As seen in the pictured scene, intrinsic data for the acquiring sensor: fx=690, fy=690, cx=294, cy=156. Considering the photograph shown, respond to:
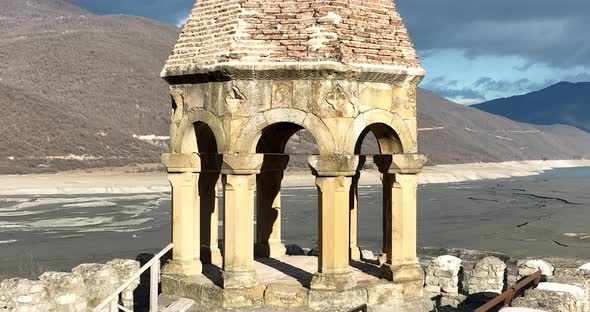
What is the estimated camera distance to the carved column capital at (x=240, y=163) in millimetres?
11188

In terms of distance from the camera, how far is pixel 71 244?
128 feet

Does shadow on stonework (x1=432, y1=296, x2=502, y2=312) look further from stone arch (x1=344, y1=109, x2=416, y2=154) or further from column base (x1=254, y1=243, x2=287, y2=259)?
column base (x1=254, y1=243, x2=287, y2=259)

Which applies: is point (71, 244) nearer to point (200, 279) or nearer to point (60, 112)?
point (200, 279)

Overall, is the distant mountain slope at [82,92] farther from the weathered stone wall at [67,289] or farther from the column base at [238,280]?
the column base at [238,280]

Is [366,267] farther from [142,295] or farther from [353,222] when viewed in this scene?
[142,295]

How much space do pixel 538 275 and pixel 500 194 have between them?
70460 millimetres

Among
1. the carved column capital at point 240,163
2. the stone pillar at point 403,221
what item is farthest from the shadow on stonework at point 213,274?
the stone pillar at point 403,221

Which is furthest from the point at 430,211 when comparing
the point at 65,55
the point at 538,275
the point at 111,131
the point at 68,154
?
the point at 65,55

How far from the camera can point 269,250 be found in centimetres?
1467

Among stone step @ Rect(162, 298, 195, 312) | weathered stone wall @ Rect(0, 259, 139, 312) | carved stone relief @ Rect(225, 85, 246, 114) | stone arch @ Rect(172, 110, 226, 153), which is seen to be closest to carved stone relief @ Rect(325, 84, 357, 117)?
carved stone relief @ Rect(225, 85, 246, 114)

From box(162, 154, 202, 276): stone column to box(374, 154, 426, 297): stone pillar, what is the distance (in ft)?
11.2

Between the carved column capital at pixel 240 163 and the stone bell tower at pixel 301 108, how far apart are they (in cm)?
2

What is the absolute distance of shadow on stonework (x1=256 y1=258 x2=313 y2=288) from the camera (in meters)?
12.0

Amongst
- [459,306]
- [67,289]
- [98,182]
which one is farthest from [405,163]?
[98,182]
